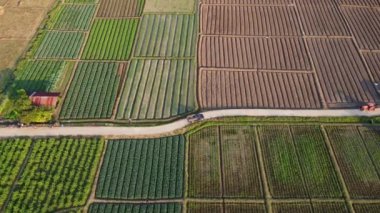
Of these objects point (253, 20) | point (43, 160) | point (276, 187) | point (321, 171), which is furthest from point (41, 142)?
point (253, 20)

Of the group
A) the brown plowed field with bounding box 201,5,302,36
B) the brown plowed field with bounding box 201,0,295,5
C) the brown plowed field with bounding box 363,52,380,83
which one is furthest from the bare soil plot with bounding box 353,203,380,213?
the brown plowed field with bounding box 201,0,295,5

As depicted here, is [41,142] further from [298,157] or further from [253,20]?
[253,20]

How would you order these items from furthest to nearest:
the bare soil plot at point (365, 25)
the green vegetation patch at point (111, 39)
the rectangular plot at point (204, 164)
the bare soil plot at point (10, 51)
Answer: the bare soil plot at point (365, 25)
the green vegetation patch at point (111, 39)
the bare soil plot at point (10, 51)
the rectangular plot at point (204, 164)

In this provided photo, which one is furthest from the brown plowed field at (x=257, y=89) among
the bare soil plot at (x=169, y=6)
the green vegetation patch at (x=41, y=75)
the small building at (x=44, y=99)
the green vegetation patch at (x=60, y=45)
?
the green vegetation patch at (x=60, y=45)

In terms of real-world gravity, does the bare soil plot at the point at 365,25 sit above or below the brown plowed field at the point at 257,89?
above

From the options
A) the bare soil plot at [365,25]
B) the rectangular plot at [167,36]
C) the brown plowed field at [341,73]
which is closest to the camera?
the brown plowed field at [341,73]

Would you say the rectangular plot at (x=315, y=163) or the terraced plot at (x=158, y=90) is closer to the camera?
the rectangular plot at (x=315, y=163)

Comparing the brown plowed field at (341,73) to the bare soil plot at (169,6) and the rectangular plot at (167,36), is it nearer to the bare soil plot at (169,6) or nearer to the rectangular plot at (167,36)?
the rectangular plot at (167,36)

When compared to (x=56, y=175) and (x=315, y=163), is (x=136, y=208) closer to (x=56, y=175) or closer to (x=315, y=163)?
(x=56, y=175)
